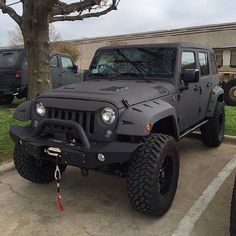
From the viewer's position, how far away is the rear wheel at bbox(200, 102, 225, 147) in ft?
21.6

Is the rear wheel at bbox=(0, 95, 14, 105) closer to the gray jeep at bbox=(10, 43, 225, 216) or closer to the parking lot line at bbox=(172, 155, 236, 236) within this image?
the gray jeep at bbox=(10, 43, 225, 216)

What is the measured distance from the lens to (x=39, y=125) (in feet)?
13.5

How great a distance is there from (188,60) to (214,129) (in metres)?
1.51

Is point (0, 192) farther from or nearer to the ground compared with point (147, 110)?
nearer to the ground

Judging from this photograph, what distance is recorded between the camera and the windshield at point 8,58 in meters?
11.3

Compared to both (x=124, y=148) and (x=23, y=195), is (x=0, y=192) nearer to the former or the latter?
(x=23, y=195)

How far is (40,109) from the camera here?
4395 mm

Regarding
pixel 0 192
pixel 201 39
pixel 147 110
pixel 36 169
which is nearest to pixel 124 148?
pixel 147 110

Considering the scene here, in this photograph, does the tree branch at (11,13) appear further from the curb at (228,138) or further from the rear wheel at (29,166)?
the rear wheel at (29,166)

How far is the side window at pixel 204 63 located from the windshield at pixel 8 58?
644cm

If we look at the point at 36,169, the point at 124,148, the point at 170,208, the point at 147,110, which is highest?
the point at 147,110

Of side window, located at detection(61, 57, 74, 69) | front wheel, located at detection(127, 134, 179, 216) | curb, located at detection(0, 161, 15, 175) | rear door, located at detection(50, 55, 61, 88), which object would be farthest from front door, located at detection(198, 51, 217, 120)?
side window, located at detection(61, 57, 74, 69)

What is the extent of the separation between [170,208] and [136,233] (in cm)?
67

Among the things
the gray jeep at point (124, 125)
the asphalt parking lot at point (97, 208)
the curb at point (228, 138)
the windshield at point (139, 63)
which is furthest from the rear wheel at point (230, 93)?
the windshield at point (139, 63)
